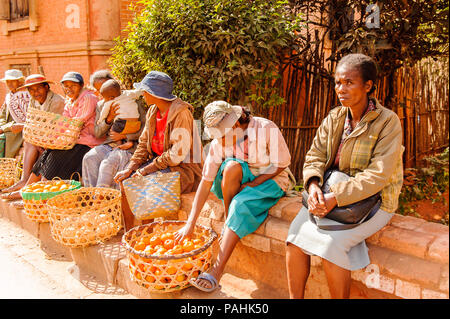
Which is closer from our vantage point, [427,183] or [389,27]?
[389,27]

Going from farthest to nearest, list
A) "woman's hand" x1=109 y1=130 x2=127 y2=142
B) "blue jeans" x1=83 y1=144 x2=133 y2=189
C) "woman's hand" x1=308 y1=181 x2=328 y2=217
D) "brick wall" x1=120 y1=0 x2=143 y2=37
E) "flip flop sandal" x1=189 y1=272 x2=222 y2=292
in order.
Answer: "brick wall" x1=120 y1=0 x2=143 y2=37 → "woman's hand" x1=109 y1=130 x2=127 y2=142 → "blue jeans" x1=83 y1=144 x2=133 y2=189 → "flip flop sandal" x1=189 y1=272 x2=222 y2=292 → "woman's hand" x1=308 y1=181 x2=328 y2=217

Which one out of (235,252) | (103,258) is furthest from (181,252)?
(103,258)

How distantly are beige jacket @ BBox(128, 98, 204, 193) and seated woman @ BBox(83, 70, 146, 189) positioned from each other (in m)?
0.43

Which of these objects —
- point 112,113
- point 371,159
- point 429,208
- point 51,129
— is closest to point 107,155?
point 112,113

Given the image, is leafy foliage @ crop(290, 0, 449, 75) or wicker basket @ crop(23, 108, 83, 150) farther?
wicker basket @ crop(23, 108, 83, 150)

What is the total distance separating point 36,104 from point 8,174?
47.7 inches

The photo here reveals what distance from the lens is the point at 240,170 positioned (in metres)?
3.02

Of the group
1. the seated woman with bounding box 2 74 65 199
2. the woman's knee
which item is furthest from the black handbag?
the seated woman with bounding box 2 74 65 199

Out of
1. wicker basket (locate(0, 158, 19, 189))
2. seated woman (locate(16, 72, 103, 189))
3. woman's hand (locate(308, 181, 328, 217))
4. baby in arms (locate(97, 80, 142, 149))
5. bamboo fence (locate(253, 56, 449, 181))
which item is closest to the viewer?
woman's hand (locate(308, 181, 328, 217))

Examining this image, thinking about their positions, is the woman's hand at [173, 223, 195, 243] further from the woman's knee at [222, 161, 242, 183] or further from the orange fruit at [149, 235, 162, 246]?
the woman's knee at [222, 161, 242, 183]

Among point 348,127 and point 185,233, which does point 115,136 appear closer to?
point 185,233

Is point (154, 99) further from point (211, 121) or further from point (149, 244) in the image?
point (149, 244)

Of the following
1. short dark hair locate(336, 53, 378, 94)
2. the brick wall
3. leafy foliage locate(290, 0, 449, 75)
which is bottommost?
short dark hair locate(336, 53, 378, 94)

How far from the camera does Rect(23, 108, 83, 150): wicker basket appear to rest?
14.6ft
